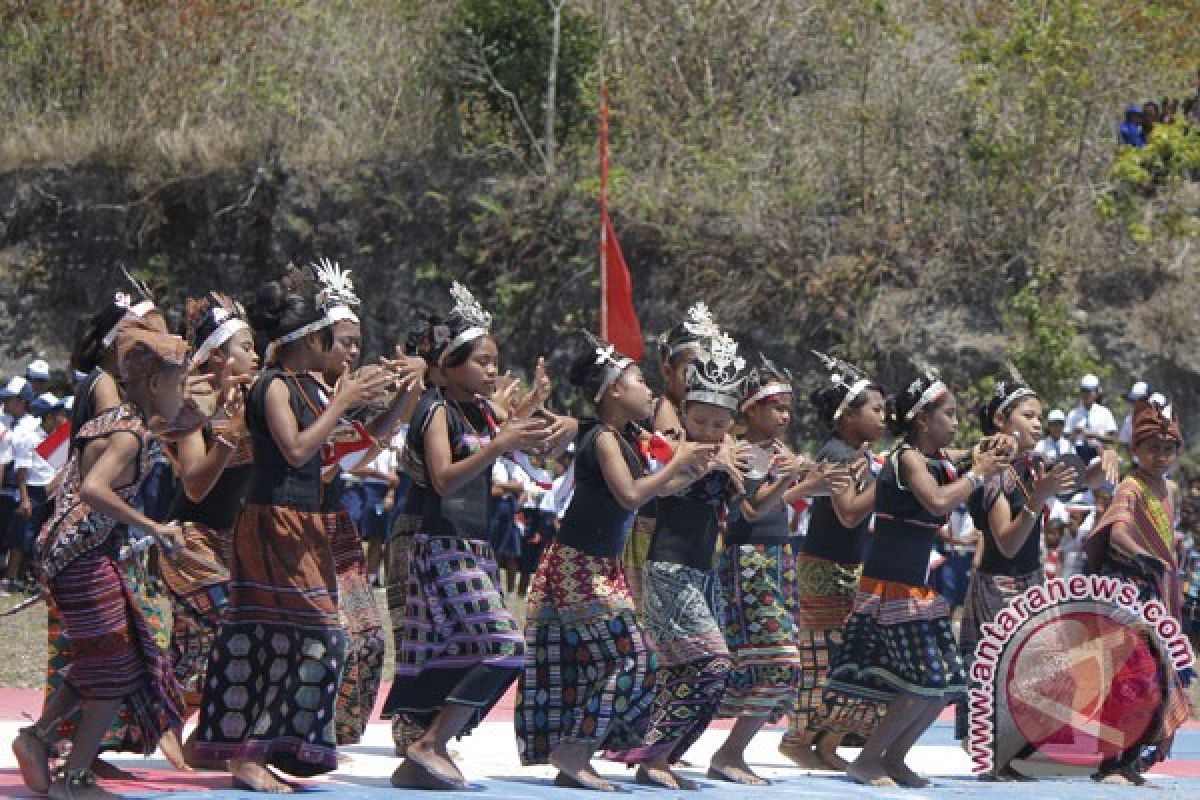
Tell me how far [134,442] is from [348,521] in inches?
69.8

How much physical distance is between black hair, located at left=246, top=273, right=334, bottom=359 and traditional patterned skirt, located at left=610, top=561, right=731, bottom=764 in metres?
1.69

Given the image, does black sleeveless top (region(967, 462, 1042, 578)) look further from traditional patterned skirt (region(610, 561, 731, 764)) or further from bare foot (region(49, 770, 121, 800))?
bare foot (region(49, 770, 121, 800))

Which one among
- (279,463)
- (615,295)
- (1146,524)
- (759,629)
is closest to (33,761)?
(279,463)

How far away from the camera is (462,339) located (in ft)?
26.2

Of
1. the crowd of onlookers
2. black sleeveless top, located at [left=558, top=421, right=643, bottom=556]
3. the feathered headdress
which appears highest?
the crowd of onlookers

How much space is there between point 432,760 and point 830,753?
2513 millimetres

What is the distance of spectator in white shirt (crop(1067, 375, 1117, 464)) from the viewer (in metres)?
18.4

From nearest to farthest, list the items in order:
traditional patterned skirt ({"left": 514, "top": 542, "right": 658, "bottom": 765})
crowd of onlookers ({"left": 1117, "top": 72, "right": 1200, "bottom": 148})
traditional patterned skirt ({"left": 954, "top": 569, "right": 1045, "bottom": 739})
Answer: traditional patterned skirt ({"left": 514, "top": 542, "right": 658, "bottom": 765}), traditional patterned skirt ({"left": 954, "top": 569, "right": 1045, "bottom": 739}), crowd of onlookers ({"left": 1117, "top": 72, "right": 1200, "bottom": 148})

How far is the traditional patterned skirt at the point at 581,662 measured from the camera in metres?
7.92

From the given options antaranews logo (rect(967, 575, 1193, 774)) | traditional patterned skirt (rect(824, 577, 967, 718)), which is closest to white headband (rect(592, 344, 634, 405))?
traditional patterned skirt (rect(824, 577, 967, 718))

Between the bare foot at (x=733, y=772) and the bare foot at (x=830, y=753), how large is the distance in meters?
0.75

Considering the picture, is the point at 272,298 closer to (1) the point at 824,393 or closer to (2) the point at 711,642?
(2) the point at 711,642

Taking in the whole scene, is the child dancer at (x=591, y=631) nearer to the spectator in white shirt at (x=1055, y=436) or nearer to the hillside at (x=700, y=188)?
the spectator in white shirt at (x=1055, y=436)

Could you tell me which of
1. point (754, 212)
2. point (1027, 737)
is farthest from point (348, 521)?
point (754, 212)
